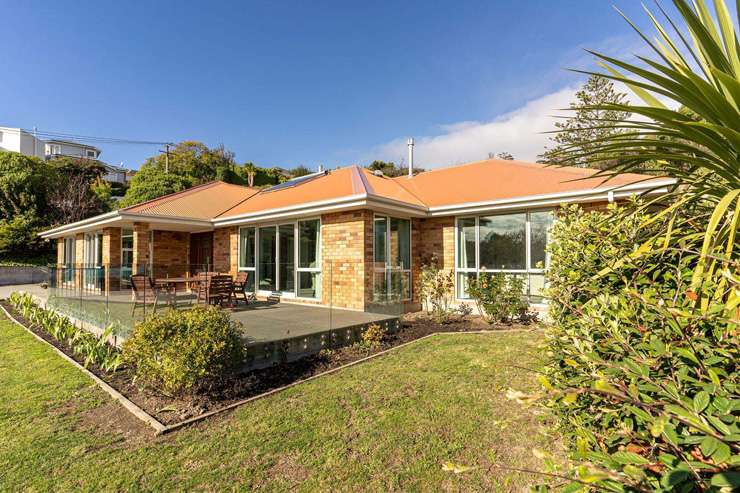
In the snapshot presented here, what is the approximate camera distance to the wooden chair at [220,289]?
9.56 metres

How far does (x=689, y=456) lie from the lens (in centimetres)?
106

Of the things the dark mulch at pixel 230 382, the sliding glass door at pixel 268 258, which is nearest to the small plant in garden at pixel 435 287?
the dark mulch at pixel 230 382

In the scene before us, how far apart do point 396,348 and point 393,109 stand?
51.5 ft

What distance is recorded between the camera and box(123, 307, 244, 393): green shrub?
4602 millimetres

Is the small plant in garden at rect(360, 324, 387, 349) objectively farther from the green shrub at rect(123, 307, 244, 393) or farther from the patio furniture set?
the patio furniture set

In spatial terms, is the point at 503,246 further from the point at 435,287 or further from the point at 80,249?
the point at 80,249

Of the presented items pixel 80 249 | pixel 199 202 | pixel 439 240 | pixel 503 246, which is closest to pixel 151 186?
pixel 80 249

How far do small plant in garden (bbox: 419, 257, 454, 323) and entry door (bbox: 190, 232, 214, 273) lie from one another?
929 cm

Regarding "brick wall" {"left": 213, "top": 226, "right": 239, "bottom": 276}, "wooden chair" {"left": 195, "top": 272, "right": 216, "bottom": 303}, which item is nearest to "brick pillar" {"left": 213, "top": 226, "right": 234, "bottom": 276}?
"brick wall" {"left": 213, "top": 226, "right": 239, "bottom": 276}

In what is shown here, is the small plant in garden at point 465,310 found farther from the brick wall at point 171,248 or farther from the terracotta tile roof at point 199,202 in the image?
the brick wall at point 171,248

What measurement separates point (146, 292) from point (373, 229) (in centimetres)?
572

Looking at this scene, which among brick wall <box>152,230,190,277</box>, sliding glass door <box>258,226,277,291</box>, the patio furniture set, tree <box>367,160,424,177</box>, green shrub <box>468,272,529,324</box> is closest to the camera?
the patio furniture set

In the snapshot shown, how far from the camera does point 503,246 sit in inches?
410

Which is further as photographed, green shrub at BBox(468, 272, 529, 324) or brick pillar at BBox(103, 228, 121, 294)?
brick pillar at BBox(103, 228, 121, 294)
